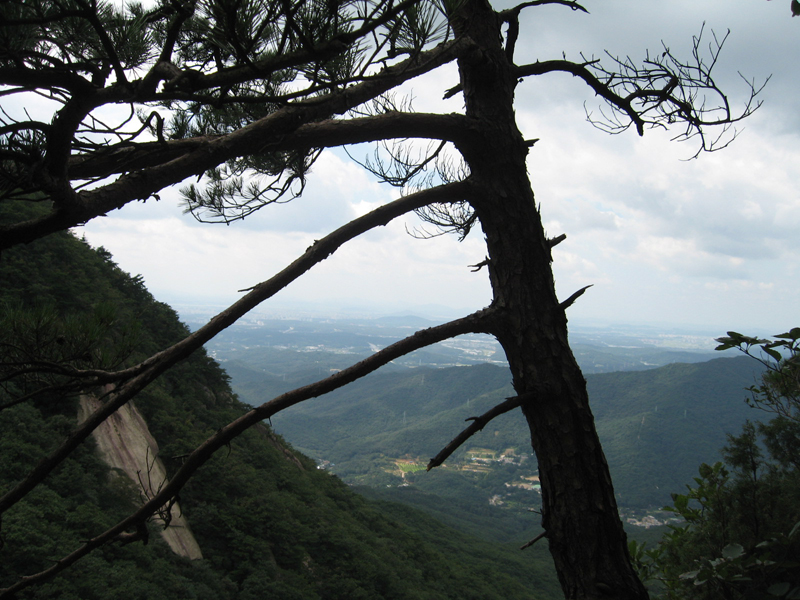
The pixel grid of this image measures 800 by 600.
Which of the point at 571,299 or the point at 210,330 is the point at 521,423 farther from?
the point at 210,330

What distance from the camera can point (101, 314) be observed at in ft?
4.82

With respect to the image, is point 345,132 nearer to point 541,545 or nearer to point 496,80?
point 496,80

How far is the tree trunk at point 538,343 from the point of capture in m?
1.74

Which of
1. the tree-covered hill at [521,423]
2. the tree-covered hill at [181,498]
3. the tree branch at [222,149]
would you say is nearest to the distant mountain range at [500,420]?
the tree-covered hill at [521,423]

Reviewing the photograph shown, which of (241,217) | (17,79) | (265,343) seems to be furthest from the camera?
(265,343)

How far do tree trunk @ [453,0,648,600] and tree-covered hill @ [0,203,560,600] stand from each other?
1.42 m

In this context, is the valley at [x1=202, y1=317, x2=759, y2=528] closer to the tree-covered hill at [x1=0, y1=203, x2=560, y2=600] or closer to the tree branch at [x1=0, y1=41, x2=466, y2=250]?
the tree-covered hill at [x1=0, y1=203, x2=560, y2=600]

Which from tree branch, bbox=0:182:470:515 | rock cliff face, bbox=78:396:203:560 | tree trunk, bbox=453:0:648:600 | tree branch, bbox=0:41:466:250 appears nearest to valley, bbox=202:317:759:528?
rock cliff face, bbox=78:396:203:560

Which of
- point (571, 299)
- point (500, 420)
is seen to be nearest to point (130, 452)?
point (571, 299)

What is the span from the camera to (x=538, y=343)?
6.27 ft

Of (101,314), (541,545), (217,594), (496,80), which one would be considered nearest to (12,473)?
(217,594)

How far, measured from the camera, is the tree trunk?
1.74 m

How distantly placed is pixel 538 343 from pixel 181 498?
35.7ft

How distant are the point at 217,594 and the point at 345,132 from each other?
8.38 m
